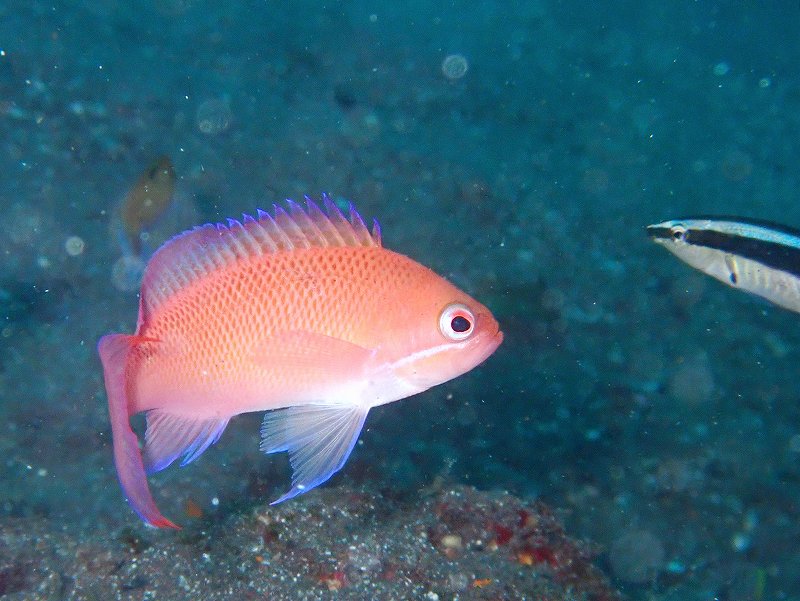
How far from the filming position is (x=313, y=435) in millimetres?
2850

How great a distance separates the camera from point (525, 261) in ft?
29.1

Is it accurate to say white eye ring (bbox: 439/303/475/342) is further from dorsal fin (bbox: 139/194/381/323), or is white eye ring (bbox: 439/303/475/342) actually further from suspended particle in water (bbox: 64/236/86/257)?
suspended particle in water (bbox: 64/236/86/257)

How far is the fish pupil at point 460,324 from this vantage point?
8.80 feet

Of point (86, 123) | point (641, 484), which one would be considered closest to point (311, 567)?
point (641, 484)

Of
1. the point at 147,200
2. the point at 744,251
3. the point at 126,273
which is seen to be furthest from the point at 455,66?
the point at 744,251

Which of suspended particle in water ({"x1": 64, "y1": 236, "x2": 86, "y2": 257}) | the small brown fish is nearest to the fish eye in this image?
the small brown fish

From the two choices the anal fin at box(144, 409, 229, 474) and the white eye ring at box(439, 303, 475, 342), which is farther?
the anal fin at box(144, 409, 229, 474)

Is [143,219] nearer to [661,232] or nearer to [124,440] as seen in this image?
[124,440]

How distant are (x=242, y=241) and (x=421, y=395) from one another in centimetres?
490

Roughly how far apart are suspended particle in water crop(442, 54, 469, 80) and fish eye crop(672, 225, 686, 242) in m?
10.3

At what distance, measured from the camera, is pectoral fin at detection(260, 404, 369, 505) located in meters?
2.75

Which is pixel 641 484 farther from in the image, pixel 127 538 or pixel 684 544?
pixel 127 538

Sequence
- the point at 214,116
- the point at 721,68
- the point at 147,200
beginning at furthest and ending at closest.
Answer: the point at 721,68 < the point at 214,116 < the point at 147,200

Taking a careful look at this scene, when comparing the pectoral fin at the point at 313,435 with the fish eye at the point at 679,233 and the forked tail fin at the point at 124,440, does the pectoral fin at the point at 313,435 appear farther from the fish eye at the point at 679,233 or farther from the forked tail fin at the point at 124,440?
the fish eye at the point at 679,233
